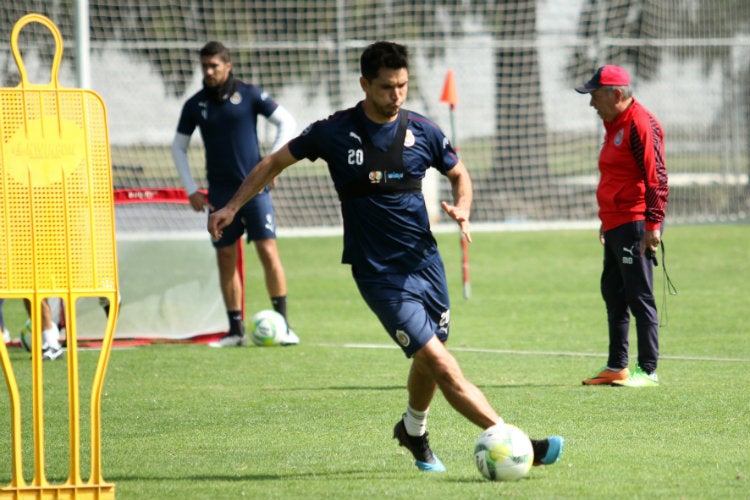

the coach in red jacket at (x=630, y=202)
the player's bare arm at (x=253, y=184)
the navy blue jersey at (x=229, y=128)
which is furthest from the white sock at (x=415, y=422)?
the navy blue jersey at (x=229, y=128)

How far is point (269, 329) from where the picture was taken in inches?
413

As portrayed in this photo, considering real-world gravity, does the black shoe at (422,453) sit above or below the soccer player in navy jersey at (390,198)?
below

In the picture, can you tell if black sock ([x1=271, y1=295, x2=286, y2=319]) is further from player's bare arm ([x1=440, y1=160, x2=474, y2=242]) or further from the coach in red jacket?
player's bare arm ([x1=440, y1=160, x2=474, y2=242])

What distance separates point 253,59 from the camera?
2044 cm

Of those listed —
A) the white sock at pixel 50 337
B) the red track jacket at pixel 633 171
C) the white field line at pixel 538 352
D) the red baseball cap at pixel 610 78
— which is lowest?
the white field line at pixel 538 352

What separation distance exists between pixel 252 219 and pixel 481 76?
1219 cm

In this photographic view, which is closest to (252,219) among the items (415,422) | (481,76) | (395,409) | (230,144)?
(230,144)

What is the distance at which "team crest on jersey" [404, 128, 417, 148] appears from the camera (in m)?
5.71

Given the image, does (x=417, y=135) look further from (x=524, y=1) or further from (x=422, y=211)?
(x=524, y=1)

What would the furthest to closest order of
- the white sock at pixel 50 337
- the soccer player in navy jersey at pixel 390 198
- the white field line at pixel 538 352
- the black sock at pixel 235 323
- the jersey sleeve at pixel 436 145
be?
the black sock at pixel 235 323 < the white sock at pixel 50 337 < the white field line at pixel 538 352 < the jersey sleeve at pixel 436 145 < the soccer player in navy jersey at pixel 390 198

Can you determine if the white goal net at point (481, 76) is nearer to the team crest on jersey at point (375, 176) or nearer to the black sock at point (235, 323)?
the black sock at point (235, 323)

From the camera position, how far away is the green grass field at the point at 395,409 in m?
5.42

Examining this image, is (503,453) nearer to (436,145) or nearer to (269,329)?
(436,145)

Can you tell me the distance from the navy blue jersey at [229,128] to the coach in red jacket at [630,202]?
11.3 ft
